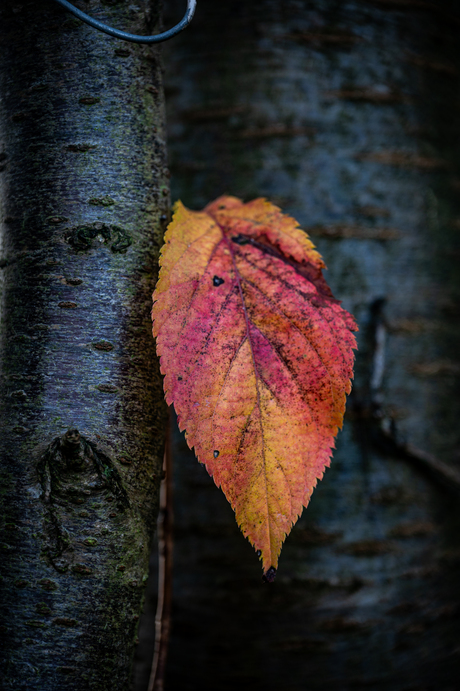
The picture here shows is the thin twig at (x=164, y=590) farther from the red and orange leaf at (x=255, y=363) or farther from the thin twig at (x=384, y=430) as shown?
the thin twig at (x=384, y=430)

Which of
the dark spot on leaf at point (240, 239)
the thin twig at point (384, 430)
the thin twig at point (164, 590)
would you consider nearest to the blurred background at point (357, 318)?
the thin twig at point (384, 430)

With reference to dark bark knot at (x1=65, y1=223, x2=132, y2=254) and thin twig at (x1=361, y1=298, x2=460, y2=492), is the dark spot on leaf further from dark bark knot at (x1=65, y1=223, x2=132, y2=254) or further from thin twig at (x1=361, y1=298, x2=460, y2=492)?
thin twig at (x1=361, y1=298, x2=460, y2=492)

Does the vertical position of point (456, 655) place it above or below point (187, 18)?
below

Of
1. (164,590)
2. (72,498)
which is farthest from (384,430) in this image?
(72,498)

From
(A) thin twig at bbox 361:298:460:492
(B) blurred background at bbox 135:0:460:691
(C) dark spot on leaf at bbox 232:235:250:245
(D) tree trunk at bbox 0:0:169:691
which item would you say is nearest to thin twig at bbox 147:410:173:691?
(D) tree trunk at bbox 0:0:169:691

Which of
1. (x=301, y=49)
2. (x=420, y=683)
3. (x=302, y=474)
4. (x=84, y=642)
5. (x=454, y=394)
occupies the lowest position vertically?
(x=420, y=683)

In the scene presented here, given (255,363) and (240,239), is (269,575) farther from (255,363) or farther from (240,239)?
(240,239)

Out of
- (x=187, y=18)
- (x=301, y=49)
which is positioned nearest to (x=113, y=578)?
(x=187, y=18)

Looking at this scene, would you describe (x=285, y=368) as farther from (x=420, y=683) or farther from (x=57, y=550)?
(x=420, y=683)
